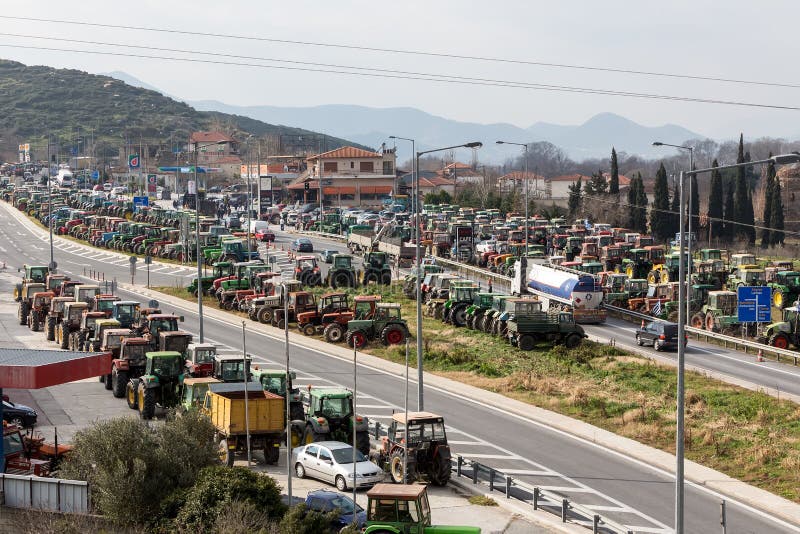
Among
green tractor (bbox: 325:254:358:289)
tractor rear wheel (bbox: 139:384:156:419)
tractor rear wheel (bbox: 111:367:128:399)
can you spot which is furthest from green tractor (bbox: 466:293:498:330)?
tractor rear wheel (bbox: 139:384:156:419)

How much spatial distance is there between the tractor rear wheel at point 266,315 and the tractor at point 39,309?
451 inches

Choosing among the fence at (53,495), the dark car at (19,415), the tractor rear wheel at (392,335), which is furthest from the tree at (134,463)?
the tractor rear wheel at (392,335)

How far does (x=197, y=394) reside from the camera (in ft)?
113

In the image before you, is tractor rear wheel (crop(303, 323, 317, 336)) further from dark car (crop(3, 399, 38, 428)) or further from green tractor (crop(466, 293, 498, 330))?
dark car (crop(3, 399, 38, 428))

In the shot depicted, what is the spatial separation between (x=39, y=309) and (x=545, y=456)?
116 ft

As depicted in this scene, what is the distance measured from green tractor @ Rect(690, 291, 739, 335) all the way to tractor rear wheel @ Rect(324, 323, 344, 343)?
63.0 feet

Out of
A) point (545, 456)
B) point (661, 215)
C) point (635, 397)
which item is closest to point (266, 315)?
point (635, 397)

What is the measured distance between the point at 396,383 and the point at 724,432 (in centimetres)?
1390

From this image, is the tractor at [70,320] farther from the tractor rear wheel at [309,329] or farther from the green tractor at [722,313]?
the green tractor at [722,313]

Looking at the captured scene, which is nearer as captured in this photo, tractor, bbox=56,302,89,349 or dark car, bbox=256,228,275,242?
tractor, bbox=56,302,89,349

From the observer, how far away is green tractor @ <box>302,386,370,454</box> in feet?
108

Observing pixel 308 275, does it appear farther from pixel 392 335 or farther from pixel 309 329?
pixel 392 335

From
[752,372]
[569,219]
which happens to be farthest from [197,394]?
[569,219]

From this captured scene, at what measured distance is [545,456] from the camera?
3394 centimetres
